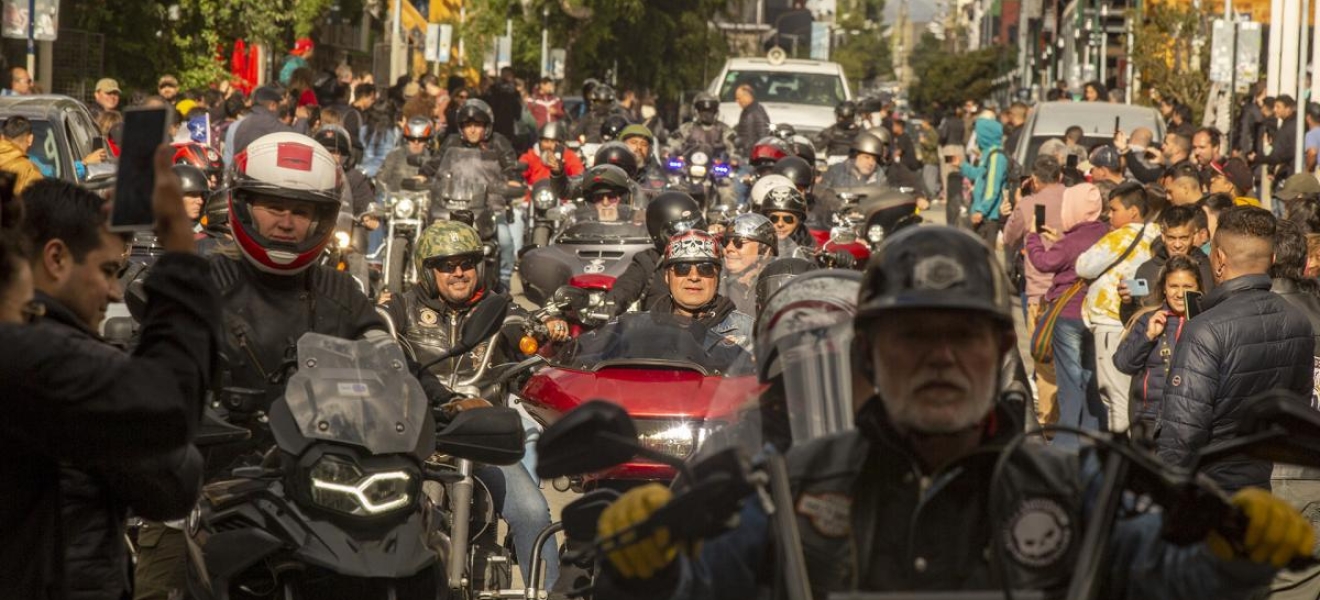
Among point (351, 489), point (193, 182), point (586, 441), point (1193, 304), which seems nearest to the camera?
point (586, 441)

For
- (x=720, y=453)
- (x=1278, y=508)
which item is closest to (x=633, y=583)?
(x=720, y=453)

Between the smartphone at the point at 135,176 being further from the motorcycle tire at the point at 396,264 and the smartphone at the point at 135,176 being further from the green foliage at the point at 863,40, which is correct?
the green foliage at the point at 863,40

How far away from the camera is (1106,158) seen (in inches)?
669

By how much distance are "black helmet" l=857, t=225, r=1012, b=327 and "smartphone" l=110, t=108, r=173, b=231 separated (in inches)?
47.9

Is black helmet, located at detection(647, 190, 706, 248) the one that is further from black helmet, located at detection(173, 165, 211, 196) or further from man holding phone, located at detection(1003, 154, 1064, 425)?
black helmet, located at detection(173, 165, 211, 196)

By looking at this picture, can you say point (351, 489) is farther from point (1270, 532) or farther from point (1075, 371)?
point (1075, 371)

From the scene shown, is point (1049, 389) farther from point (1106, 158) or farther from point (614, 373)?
point (614, 373)

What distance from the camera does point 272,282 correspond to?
614 cm

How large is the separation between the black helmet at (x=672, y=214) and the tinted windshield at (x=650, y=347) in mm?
4945

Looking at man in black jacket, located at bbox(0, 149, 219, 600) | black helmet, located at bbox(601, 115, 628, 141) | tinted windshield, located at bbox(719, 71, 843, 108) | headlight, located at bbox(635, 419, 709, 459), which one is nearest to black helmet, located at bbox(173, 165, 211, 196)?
headlight, located at bbox(635, 419, 709, 459)

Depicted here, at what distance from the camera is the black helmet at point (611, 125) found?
2564cm

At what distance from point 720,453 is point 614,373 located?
157 inches

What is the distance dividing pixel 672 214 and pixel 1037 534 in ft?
33.2

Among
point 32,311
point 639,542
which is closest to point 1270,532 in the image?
point 639,542
